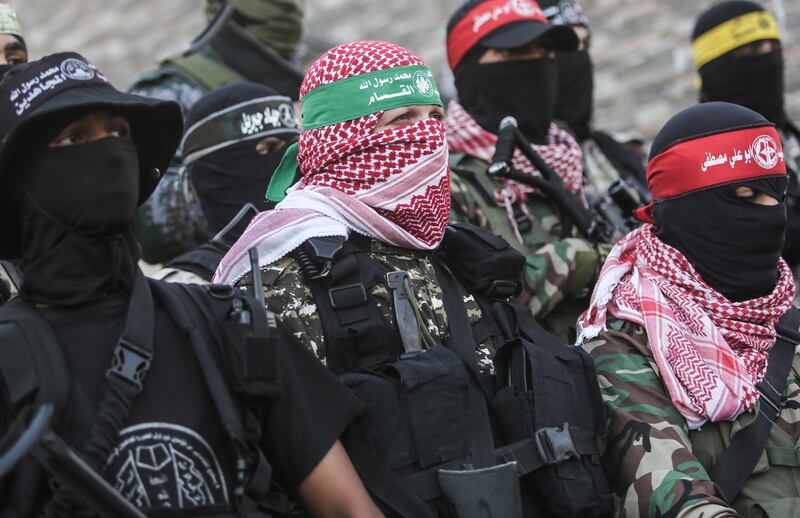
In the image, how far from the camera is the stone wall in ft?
27.5

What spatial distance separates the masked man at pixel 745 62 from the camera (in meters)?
5.64

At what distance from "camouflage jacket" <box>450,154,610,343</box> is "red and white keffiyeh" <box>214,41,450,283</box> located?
90cm

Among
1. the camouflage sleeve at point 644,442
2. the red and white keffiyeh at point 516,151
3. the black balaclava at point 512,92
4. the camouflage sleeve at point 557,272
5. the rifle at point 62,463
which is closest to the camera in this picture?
the rifle at point 62,463

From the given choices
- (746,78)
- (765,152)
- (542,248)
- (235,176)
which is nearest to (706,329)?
(765,152)

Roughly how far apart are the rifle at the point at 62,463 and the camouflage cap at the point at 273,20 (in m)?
4.17

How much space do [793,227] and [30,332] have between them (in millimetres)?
3928

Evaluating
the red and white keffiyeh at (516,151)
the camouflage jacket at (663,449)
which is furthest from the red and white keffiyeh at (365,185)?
the red and white keffiyeh at (516,151)

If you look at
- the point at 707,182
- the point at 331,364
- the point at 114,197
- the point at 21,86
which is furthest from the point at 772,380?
the point at 21,86

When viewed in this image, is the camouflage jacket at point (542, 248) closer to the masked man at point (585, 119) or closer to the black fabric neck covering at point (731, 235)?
the black fabric neck covering at point (731, 235)

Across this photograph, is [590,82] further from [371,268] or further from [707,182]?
[371,268]

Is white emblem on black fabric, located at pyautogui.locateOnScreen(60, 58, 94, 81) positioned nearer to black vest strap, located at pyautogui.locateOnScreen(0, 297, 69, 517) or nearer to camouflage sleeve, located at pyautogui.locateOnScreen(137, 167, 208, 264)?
black vest strap, located at pyautogui.locateOnScreen(0, 297, 69, 517)

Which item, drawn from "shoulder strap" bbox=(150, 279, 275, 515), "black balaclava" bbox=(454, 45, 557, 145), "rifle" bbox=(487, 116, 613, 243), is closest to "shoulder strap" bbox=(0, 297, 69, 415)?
"shoulder strap" bbox=(150, 279, 275, 515)

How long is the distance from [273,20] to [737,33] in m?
2.37

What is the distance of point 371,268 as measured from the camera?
307 cm
